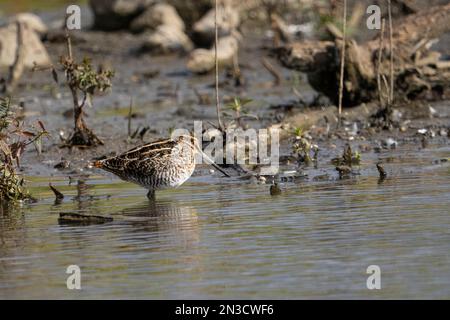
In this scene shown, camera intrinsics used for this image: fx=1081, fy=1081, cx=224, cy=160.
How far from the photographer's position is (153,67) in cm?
2027

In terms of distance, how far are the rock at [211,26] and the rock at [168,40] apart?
1.16 ft

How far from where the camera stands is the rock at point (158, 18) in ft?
68.3

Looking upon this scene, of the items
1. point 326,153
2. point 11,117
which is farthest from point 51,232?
point 326,153

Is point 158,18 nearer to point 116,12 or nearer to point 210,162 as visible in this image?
point 116,12

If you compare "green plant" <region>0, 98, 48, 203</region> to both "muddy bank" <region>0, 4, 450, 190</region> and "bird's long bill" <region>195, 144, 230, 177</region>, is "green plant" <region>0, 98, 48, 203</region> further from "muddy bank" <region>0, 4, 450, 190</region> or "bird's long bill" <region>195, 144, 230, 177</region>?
"muddy bank" <region>0, 4, 450, 190</region>

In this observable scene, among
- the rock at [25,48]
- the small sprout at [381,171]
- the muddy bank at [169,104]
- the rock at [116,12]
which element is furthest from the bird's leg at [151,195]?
the rock at [116,12]

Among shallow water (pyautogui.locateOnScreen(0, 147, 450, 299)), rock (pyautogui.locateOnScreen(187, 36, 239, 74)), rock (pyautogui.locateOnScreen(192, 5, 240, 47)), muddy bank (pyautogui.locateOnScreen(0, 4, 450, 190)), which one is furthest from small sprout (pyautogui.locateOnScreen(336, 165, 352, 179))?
rock (pyautogui.locateOnScreen(192, 5, 240, 47))

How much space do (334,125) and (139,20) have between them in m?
8.95

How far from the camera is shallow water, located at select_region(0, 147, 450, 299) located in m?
6.77

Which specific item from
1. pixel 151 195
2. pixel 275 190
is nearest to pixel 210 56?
pixel 151 195

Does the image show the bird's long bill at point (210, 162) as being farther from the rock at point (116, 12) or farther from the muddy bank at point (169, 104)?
the rock at point (116, 12)

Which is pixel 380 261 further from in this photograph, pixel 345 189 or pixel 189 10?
pixel 189 10

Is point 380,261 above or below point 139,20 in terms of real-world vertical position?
below

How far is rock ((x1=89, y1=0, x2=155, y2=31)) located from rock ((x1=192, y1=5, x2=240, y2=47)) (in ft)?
6.41
